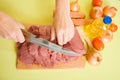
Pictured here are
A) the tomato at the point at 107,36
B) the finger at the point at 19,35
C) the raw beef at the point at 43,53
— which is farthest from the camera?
the tomato at the point at 107,36

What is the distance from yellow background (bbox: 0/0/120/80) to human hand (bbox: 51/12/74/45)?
0.16 m

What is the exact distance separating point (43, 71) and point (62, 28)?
217 mm

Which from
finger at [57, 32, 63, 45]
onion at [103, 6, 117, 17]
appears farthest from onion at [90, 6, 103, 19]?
finger at [57, 32, 63, 45]

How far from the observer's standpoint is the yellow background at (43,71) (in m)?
0.91

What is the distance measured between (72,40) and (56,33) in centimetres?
12

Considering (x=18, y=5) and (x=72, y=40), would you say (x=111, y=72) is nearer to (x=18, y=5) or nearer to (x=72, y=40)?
(x=72, y=40)

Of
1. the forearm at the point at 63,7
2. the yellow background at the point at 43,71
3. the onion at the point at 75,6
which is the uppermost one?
the forearm at the point at 63,7

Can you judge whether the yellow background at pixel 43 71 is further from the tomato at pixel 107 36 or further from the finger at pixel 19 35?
the finger at pixel 19 35

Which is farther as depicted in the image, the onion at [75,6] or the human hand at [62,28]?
the onion at [75,6]

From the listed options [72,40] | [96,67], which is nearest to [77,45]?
[72,40]

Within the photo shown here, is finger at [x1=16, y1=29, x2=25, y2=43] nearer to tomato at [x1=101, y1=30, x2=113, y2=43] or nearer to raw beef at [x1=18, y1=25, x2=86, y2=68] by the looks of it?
raw beef at [x1=18, y1=25, x2=86, y2=68]

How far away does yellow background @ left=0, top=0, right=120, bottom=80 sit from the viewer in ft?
2.97

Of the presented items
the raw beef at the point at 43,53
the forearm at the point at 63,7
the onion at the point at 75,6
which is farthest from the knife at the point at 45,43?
the onion at the point at 75,6

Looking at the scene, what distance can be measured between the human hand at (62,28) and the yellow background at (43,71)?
6.4 inches
